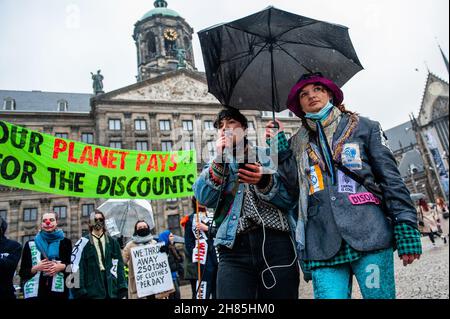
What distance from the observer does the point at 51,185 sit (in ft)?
19.5

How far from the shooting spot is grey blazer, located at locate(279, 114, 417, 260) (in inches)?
78.7

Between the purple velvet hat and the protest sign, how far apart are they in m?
4.76

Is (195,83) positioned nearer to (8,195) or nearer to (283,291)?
(8,195)

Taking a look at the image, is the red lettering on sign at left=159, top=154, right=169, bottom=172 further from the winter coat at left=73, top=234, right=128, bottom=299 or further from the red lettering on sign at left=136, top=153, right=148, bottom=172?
the winter coat at left=73, top=234, right=128, bottom=299

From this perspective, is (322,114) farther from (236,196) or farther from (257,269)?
(257,269)

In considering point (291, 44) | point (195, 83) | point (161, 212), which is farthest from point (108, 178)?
point (195, 83)

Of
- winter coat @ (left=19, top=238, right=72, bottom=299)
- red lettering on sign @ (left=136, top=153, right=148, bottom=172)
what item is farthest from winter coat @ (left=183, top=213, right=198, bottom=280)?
winter coat @ (left=19, top=238, right=72, bottom=299)

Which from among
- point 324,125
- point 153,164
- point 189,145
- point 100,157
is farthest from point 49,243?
point 189,145

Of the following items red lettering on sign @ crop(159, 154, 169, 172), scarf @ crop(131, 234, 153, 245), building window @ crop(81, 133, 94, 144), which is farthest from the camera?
building window @ crop(81, 133, 94, 144)

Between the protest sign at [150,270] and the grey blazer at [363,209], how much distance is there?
4.72 meters

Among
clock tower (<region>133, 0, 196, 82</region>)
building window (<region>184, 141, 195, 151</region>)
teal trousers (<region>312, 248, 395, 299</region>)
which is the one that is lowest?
teal trousers (<region>312, 248, 395, 299</region>)

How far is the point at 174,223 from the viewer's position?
31594mm

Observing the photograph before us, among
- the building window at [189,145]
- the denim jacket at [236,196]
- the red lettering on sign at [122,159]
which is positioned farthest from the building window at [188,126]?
the denim jacket at [236,196]
